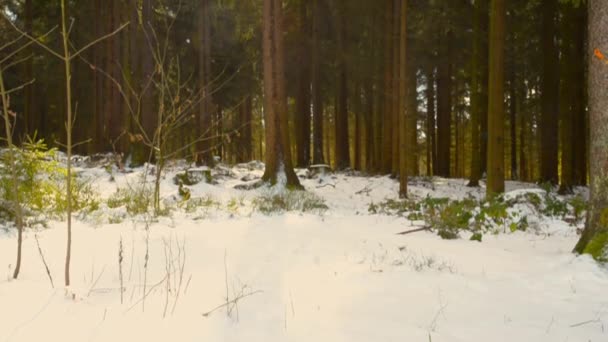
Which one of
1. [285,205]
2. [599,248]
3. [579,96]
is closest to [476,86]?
[579,96]

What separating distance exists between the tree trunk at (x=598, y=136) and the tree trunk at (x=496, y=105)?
220 inches

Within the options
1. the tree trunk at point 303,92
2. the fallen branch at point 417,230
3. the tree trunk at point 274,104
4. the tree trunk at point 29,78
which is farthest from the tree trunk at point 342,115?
the tree trunk at point 29,78

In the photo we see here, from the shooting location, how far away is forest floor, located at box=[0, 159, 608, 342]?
6.86 ft

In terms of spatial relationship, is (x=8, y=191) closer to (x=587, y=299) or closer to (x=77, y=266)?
(x=77, y=266)

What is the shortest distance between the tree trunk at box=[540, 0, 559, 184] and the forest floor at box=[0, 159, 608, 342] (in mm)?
9630

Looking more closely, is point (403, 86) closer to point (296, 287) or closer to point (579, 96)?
point (579, 96)

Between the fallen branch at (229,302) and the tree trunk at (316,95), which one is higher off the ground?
the tree trunk at (316,95)

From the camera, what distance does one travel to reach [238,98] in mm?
21047

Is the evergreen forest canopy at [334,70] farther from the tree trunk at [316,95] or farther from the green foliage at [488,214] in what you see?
the green foliage at [488,214]

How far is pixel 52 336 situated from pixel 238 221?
3574 millimetres

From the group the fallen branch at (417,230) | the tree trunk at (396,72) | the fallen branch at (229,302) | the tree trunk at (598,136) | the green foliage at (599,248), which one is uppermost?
the tree trunk at (396,72)

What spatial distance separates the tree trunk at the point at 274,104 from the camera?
9680 mm

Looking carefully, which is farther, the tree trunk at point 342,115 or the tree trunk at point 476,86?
the tree trunk at point 342,115

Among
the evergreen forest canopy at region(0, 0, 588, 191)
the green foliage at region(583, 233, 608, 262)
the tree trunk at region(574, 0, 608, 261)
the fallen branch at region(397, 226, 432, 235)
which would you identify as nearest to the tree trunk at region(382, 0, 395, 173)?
the evergreen forest canopy at region(0, 0, 588, 191)
